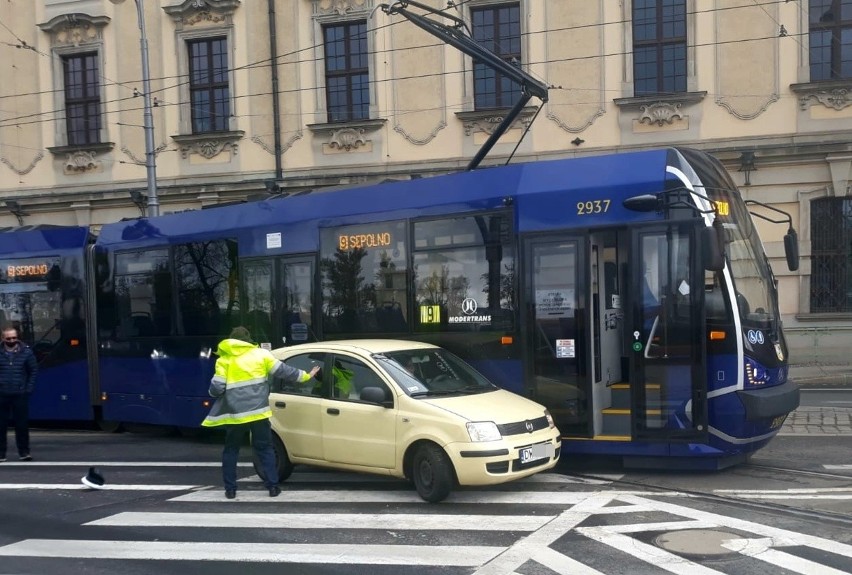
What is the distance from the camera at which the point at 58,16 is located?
84.8 ft

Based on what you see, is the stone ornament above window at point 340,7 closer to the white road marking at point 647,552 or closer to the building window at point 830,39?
the building window at point 830,39

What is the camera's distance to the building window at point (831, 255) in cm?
2025

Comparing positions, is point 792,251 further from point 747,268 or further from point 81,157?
point 81,157

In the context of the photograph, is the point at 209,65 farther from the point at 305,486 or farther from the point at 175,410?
the point at 305,486

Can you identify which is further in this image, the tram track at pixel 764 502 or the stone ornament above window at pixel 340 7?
the stone ornament above window at pixel 340 7

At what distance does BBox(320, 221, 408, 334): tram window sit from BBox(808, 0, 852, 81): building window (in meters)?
13.6

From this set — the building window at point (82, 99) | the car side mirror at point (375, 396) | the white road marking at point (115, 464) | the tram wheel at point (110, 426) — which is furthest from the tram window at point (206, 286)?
the building window at point (82, 99)

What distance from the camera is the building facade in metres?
20.2

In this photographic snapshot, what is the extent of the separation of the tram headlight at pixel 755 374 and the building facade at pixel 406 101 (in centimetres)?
1172

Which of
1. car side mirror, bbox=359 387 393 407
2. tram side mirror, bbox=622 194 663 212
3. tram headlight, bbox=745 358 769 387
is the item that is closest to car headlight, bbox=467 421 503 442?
car side mirror, bbox=359 387 393 407

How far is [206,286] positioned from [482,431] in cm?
624

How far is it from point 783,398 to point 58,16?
23684 millimetres

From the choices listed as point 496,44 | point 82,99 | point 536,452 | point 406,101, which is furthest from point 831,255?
point 82,99

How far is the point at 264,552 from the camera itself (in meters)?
6.98
